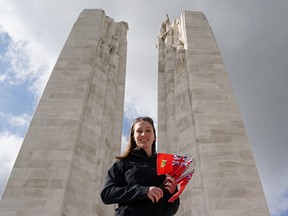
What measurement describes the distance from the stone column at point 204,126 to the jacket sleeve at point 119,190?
433 centimetres

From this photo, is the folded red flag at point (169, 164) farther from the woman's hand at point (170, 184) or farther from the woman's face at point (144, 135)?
the woman's face at point (144, 135)

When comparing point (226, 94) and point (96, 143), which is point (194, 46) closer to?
point (226, 94)

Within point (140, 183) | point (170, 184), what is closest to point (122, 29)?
point (140, 183)

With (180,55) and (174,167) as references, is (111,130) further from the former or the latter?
(174,167)

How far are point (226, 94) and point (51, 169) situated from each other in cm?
529

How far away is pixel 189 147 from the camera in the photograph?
745 centimetres

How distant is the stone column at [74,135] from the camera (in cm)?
605

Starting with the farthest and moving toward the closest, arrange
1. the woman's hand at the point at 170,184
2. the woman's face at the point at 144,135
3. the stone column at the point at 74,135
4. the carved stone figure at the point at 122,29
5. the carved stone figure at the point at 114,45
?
the carved stone figure at the point at 122,29 → the carved stone figure at the point at 114,45 → the stone column at the point at 74,135 → the woman's face at the point at 144,135 → the woman's hand at the point at 170,184

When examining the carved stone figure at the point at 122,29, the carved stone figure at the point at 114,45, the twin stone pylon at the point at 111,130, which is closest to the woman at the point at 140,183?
the twin stone pylon at the point at 111,130

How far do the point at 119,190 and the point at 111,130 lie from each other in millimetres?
7242

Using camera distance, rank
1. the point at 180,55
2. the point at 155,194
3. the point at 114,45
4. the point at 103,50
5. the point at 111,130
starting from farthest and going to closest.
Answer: the point at 114,45 → the point at 103,50 → the point at 180,55 → the point at 111,130 → the point at 155,194

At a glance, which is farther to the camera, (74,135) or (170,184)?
(74,135)

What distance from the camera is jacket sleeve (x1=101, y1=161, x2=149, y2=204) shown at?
1882 millimetres

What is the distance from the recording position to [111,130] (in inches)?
361
